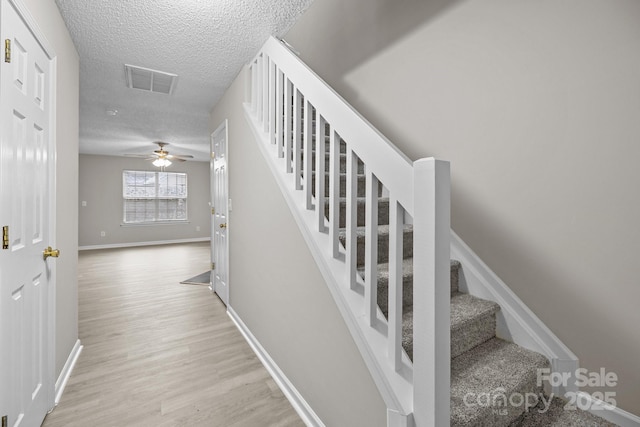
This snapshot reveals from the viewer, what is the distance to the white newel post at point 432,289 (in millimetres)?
828

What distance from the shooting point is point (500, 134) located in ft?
5.08

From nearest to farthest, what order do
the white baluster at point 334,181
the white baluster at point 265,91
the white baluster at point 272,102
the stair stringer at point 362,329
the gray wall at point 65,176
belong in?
1. the stair stringer at point 362,329
2. the white baluster at point 334,181
3. the gray wall at point 65,176
4. the white baluster at point 272,102
5. the white baluster at point 265,91

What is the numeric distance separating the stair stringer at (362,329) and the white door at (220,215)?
1857mm

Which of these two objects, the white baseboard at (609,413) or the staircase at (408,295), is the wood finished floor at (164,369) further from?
the white baseboard at (609,413)

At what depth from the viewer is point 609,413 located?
1225mm

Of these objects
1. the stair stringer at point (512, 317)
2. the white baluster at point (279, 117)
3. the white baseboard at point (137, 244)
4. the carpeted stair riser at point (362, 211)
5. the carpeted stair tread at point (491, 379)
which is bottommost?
the white baseboard at point (137, 244)

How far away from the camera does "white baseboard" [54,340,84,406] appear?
5.87ft

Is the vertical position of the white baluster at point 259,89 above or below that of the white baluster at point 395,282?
above

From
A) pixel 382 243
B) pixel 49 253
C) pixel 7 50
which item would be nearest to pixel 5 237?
pixel 49 253

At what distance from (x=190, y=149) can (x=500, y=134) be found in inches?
269

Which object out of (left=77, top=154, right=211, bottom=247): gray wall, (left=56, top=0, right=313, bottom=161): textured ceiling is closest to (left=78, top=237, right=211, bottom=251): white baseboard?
(left=77, top=154, right=211, bottom=247): gray wall

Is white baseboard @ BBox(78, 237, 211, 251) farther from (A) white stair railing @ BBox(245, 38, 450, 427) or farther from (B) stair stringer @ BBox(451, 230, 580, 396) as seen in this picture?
(B) stair stringer @ BBox(451, 230, 580, 396)

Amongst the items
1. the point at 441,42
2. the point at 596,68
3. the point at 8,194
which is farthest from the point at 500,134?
the point at 8,194

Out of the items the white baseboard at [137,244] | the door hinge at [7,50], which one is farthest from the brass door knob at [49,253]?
the white baseboard at [137,244]
